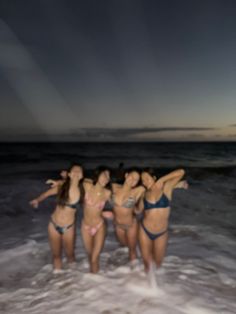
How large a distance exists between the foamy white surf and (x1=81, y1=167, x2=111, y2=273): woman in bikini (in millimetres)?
852

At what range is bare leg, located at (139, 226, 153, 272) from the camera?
5238 mm

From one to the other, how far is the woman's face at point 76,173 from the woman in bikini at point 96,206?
19 centimetres

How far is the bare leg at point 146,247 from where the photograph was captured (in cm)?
524

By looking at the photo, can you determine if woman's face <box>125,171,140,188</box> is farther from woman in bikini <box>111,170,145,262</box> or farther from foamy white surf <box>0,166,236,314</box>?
foamy white surf <box>0,166,236,314</box>

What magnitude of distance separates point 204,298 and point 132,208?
195 centimetres

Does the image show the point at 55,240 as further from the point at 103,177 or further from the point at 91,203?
the point at 103,177

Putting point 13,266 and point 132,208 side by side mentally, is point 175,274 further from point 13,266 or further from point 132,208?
point 13,266

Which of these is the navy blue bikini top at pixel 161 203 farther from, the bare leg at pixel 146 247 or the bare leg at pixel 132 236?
the bare leg at pixel 132 236

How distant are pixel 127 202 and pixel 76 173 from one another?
1091mm

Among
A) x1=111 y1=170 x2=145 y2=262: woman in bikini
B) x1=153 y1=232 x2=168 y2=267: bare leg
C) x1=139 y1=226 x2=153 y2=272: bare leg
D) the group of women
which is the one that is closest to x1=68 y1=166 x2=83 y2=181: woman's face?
the group of women

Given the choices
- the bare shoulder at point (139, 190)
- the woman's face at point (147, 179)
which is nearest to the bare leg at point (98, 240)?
the bare shoulder at point (139, 190)

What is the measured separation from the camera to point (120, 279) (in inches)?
218

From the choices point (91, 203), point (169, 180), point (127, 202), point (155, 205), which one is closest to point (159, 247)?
point (155, 205)

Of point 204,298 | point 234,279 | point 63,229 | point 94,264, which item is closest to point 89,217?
point 63,229
